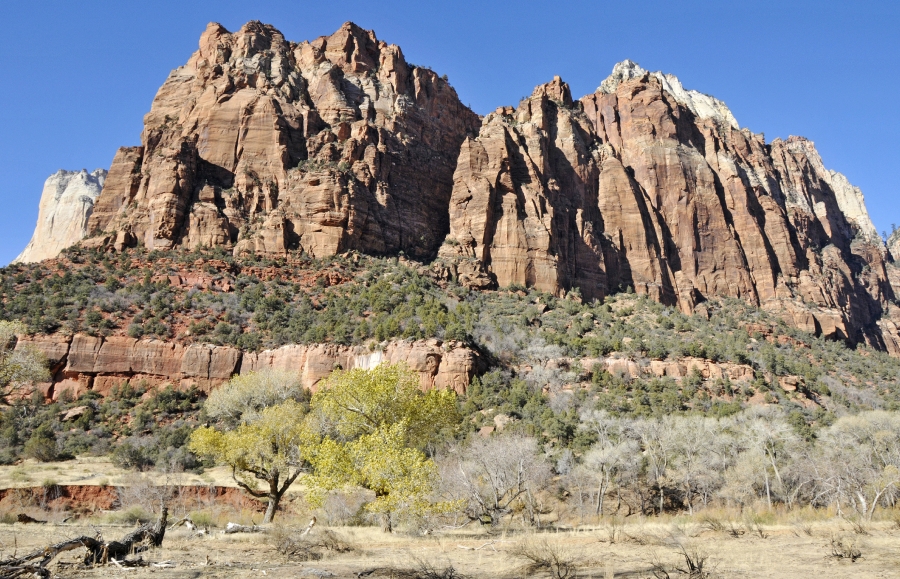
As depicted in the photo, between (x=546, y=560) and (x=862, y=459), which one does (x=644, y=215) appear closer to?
(x=862, y=459)

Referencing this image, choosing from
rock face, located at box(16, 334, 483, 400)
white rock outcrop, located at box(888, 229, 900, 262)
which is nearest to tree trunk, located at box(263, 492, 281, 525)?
rock face, located at box(16, 334, 483, 400)

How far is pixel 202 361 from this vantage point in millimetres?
50375

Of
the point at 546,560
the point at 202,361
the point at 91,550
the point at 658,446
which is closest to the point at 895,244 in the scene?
the point at 658,446

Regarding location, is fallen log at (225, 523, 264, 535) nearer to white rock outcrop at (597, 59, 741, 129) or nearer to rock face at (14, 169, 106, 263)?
white rock outcrop at (597, 59, 741, 129)

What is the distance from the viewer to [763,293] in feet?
295

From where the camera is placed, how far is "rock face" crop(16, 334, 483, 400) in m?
47.4

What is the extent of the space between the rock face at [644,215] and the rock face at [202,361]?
26239 millimetres

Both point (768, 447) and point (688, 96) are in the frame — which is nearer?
point (768, 447)

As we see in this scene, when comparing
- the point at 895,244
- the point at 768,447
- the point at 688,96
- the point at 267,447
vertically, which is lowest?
the point at 267,447

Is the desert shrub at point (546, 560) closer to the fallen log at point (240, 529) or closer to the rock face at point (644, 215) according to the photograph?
the fallen log at point (240, 529)

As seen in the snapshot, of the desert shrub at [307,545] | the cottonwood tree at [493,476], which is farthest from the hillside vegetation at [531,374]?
the desert shrub at [307,545]

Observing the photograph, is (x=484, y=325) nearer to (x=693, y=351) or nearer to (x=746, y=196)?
(x=693, y=351)

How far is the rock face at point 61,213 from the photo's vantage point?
421ft

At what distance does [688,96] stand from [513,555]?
5923 inches
